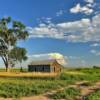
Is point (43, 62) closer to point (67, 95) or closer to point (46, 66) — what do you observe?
point (46, 66)

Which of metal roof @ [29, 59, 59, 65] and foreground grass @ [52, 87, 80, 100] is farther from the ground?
metal roof @ [29, 59, 59, 65]

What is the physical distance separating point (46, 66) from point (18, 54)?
8.85 meters

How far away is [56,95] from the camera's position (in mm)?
28500

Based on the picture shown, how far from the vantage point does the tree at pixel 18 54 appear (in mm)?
82188

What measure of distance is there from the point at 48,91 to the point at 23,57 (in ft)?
188

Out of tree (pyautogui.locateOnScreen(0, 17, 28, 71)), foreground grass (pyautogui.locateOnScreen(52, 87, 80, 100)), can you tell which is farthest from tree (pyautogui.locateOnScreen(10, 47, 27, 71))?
foreground grass (pyautogui.locateOnScreen(52, 87, 80, 100))

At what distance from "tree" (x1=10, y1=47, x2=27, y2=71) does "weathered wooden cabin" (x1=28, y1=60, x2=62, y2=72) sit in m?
3.93

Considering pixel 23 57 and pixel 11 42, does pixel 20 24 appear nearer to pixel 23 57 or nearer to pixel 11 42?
pixel 11 42

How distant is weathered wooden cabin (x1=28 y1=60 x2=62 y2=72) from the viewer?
8241 centimetres

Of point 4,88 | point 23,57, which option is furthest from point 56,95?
point 23,57

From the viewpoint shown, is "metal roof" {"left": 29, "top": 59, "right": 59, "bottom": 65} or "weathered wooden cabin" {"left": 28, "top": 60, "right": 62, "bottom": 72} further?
"metal roof" {"left": 29, "top": 59, "right": 59, "bottom": 65}

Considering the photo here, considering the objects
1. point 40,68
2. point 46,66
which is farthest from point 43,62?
point 40,68

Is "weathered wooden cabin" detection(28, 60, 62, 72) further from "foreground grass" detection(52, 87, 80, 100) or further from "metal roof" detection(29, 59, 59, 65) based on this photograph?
"foreground grass" detection(52, 87, 80, 100)

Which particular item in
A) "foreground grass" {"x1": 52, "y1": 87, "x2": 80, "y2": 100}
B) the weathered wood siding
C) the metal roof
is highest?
the metal roof
